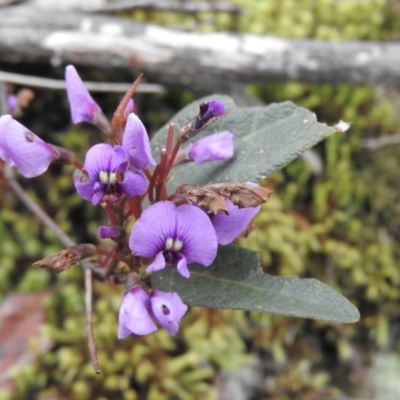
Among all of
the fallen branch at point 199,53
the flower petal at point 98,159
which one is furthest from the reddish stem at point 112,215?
the fallen branch at point 199,53

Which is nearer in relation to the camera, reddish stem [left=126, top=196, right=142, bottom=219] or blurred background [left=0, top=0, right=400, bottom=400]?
reddish stem [left=126, top=196, right=142, bottom=219]

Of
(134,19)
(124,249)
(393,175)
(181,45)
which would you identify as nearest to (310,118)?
(124,249)

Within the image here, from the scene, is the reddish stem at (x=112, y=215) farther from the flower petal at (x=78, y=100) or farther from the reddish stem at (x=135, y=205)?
the flower petal at (x=78, y=100)

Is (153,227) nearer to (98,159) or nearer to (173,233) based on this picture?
(173,233)

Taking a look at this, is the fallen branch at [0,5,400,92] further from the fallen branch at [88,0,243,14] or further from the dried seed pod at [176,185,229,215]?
the dried seed pod at [176,185,229,215]

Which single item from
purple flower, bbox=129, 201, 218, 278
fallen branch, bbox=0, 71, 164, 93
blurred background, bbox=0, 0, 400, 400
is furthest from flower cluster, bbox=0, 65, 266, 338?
fallen branch, bbox=0, 71, 164, 93

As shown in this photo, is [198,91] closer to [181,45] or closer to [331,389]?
[181,45]
